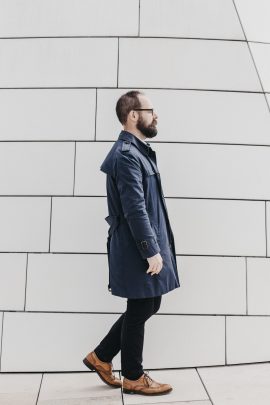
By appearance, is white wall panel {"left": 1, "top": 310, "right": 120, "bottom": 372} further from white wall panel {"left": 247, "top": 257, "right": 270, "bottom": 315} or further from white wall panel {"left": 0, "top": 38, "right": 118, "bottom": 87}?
white wall panel {"left": 0, "top": 38, "right": 118, "bottom": 87}

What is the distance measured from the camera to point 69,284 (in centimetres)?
306

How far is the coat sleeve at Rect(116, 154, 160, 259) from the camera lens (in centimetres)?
233

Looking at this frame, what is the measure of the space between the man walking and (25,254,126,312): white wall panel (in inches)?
16.9

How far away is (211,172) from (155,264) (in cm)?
111

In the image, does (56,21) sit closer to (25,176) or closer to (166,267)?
(25,176)

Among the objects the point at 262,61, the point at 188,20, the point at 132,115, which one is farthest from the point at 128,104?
the point at 262,61

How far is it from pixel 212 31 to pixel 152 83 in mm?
649

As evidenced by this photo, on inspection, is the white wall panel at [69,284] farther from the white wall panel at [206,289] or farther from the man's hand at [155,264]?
the man's hand at [155,264]

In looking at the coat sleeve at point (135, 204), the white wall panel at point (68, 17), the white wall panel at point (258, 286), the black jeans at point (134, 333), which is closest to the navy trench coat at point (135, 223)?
the coat sleeve at point (135, 204)

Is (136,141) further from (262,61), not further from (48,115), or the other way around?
(262,61)

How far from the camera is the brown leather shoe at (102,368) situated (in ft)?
8.73

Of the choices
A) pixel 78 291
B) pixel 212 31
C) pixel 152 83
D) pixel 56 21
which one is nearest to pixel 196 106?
pixel 152 83

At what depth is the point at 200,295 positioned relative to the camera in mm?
3094

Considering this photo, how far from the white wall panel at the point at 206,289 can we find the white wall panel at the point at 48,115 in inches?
49.7
